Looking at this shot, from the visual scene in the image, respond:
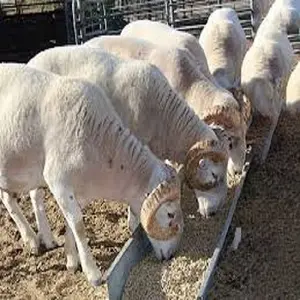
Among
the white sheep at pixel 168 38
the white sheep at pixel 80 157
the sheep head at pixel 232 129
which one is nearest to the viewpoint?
the white sheep at pixel 80 157

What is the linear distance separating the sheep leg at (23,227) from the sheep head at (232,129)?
6.47ft

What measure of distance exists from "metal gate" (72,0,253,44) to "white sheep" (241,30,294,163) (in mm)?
4423

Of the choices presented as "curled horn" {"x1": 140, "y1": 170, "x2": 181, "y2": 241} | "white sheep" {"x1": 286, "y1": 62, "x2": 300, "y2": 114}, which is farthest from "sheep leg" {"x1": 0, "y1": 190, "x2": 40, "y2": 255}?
"white sheep" {"x1": 286, "y1": 62, "x2": 300, "y2": 114}

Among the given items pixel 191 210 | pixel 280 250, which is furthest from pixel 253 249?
pixel 191 210

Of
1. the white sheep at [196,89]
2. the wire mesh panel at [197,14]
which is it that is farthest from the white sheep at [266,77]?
the wire mesh panel at [197,14]

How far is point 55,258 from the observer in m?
6.67

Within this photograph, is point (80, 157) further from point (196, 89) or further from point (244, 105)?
point (244, 105)

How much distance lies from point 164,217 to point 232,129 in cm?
209

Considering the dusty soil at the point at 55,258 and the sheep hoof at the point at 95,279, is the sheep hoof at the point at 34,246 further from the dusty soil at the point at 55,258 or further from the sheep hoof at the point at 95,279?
the sheep hoof at the point at 95,279

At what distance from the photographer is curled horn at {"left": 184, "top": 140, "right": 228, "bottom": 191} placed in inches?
259

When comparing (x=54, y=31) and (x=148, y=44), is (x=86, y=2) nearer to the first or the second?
(x=54, y=31)

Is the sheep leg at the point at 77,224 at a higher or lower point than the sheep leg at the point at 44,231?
higher

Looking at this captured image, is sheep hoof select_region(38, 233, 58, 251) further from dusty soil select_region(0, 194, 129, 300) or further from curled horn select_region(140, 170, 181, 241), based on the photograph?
curled horn select_region(140, 170, 181, 241)

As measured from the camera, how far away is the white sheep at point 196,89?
760 cm
